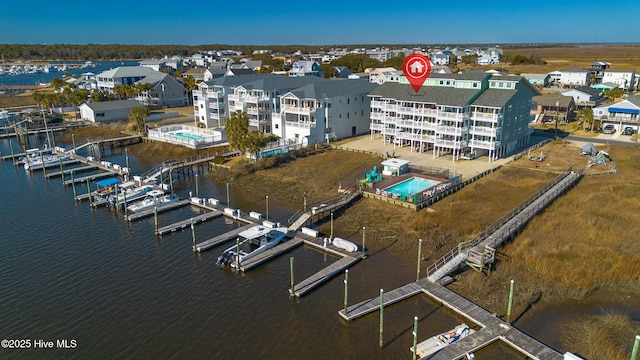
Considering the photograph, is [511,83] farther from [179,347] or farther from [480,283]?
[179,347]

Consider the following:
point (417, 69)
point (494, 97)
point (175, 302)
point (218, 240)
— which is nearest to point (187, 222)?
point (218, 240)

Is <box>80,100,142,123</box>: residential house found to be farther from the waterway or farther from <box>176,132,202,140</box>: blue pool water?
the waterway

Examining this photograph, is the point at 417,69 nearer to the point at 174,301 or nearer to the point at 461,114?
the point at 461,114

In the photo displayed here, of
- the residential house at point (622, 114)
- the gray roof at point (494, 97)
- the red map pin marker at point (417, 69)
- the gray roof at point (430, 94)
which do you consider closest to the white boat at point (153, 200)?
the gray roof at point (430, 94)

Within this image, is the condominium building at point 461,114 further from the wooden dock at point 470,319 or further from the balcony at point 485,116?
the wooden dock at point 470,319

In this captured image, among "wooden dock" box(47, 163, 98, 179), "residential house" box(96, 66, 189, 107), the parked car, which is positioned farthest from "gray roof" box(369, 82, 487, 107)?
"residential house" box(96, 66, 189, 107)

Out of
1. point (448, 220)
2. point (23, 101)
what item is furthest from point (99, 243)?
point (23, 101)

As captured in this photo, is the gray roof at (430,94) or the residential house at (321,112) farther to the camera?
the residential house at (321,112)
